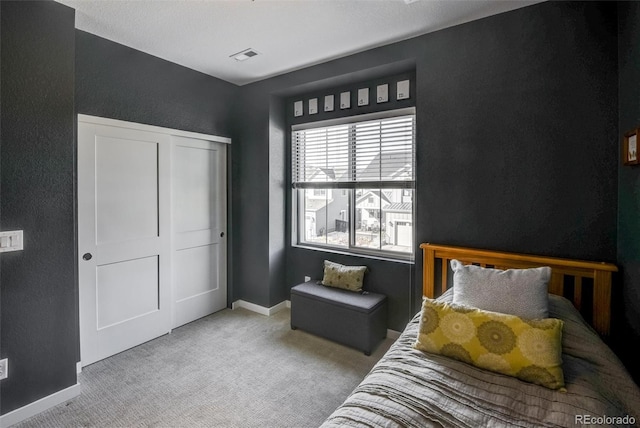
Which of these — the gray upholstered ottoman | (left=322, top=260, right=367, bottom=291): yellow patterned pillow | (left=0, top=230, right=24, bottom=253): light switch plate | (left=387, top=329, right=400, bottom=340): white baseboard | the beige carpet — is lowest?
the beige carpet

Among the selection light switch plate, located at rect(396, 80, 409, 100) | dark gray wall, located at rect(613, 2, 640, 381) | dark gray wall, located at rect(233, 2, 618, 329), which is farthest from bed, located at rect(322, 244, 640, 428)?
light switch plate, located at rect(396, 80, 409, 100)

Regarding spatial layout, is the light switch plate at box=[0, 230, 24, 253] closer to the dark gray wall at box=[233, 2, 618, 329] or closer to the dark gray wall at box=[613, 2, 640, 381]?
the dark gray wall at box=[233, 2, 618, 329]

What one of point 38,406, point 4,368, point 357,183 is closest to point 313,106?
point 357,183

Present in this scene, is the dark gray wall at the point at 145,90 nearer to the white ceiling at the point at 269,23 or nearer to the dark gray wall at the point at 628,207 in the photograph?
the white ceiling at the point at 269,23

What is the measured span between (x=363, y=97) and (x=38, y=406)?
350 cm

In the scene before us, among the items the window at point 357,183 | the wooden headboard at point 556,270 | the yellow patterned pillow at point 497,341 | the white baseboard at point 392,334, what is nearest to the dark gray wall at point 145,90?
the window at point 357,183

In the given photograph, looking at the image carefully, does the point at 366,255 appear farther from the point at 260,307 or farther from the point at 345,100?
the point at 345,100

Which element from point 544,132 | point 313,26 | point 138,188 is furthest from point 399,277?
point 138,188

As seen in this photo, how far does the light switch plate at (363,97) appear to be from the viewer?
10.1ft

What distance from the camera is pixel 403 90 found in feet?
9.36

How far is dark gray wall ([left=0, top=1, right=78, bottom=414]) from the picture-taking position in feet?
6.16

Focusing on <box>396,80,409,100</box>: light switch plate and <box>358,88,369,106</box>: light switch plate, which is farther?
<box>358,88,369,106</box>: light switch plate

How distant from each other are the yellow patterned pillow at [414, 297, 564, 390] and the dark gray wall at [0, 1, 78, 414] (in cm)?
237

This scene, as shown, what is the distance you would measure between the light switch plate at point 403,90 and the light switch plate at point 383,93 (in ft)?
0.41
